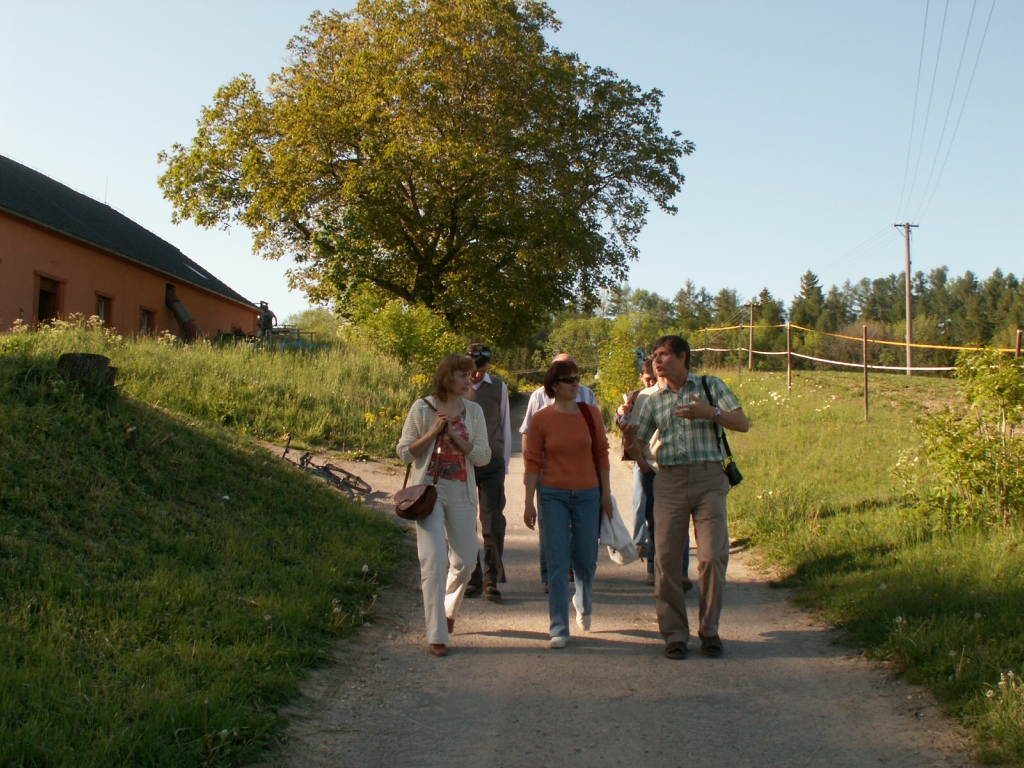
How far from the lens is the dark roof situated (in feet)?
84.1

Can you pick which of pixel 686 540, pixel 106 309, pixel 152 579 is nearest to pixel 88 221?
pixel 106 309

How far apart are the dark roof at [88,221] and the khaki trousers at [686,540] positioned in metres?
22.8

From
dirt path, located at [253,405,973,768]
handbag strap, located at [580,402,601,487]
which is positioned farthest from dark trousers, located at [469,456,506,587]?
handbag strap, located at [580,402,601,487]

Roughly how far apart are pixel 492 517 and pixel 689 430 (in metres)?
2.07

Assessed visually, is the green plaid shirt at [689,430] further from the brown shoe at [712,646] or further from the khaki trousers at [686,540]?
the brown shoe at [712,646]

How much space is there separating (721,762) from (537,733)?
2.87 ft

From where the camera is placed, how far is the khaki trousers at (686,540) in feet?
18.6

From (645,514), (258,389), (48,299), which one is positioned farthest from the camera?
(48,299)

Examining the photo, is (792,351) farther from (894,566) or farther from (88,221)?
(894,566)

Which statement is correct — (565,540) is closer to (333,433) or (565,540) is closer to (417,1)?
A: (333,433)

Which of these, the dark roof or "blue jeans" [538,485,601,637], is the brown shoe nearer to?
"blue jeans" [538,485,601,637]

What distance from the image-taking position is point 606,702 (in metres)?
4.75

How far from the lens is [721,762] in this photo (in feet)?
13.0

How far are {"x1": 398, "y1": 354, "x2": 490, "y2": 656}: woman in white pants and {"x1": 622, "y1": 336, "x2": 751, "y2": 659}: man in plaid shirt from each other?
122cm
